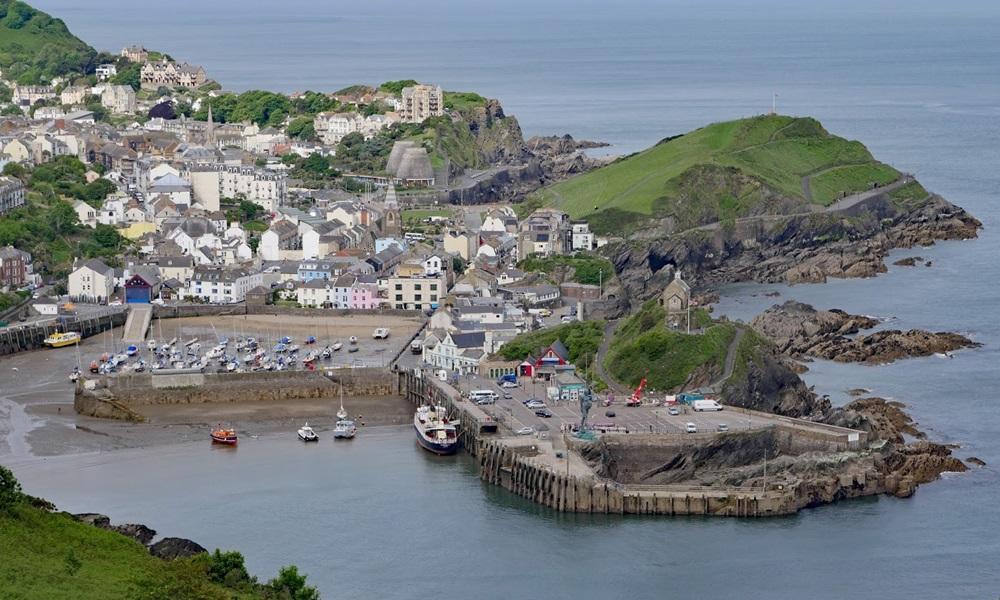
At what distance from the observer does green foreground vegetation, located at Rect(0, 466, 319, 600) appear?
30.3 meters

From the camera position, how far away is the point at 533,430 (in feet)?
145

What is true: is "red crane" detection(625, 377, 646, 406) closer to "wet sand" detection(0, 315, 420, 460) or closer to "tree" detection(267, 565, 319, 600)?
"wet sand" detection(0, 315, 420, 460)

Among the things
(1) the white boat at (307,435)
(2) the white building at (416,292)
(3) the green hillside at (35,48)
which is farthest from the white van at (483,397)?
(3) the green hillside at (35,48)

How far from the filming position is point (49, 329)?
55688 mm

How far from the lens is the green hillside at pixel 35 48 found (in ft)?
356

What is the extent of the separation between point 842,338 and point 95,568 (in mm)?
28779

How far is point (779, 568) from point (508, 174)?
171 ft

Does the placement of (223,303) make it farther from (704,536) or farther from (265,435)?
(704,536)

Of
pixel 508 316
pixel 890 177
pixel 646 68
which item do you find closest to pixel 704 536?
pixel 508 316

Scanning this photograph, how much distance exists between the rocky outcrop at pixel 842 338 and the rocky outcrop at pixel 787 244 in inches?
249

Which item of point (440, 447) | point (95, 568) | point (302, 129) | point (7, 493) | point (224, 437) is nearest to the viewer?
point (95, 568)

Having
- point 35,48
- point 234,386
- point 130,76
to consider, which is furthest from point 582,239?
point 35,48

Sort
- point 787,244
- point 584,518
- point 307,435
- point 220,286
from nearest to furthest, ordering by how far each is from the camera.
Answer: point 584,518
point 307,435
point 220,286
point 787,244

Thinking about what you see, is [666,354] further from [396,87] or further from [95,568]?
[396,87]
